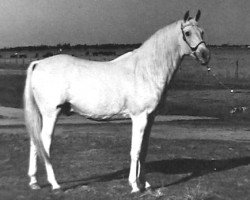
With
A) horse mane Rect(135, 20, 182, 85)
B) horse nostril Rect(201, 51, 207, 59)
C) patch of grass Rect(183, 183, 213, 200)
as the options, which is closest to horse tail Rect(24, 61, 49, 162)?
horse mane Rect(135, 20, 182, 85)

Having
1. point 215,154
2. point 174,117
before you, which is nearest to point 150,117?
point 215,154

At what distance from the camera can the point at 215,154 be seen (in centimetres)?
1303

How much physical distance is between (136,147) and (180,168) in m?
2.93

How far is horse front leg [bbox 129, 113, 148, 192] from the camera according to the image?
27.0 feet

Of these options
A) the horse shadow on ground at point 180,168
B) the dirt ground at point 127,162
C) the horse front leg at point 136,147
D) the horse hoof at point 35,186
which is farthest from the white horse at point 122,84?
the horse shadow on ground at point 180,168

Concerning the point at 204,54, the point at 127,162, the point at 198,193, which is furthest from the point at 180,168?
the point at 204,54

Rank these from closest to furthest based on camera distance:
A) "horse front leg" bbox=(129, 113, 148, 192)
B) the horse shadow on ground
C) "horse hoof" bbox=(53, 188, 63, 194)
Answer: "horse front leg" bbox=(129, 113, 148, 192)
"horse hoof" bbox=(53, 188, 63, 194)
the horse shadow on ground

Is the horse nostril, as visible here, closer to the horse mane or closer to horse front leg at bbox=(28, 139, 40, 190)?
the horse mane

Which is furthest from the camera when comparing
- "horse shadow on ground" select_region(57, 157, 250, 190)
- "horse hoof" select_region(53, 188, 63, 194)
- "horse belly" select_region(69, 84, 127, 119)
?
"horse shadow on ground" select_region(57, 157, 250, 190)

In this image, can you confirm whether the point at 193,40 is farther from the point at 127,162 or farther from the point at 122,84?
the point at 127,162

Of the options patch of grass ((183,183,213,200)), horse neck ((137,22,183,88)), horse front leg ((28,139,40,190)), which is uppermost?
horse neck ((137,22,183,88))

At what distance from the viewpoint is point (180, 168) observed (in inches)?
A: 432

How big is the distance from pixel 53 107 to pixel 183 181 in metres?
2.96

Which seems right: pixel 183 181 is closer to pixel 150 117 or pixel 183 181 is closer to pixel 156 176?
pixel 156 176
